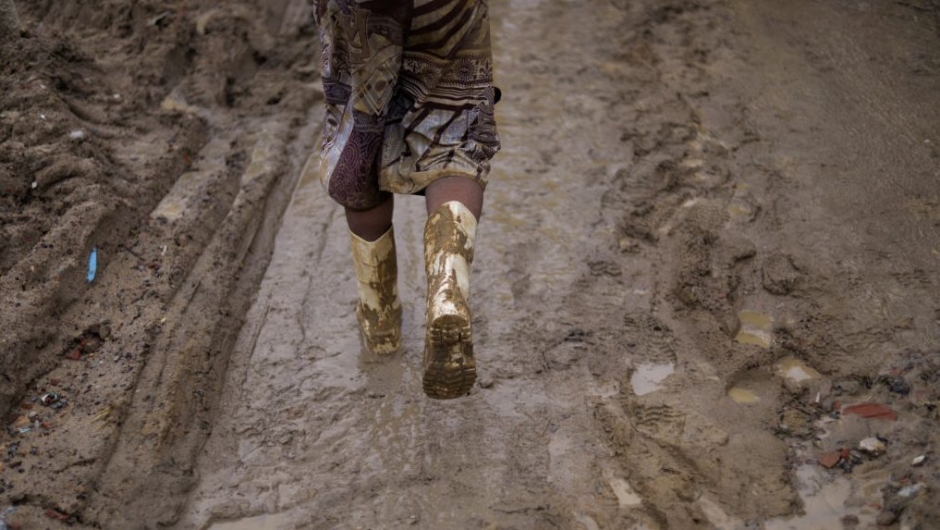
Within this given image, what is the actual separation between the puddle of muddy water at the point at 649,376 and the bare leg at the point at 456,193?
0.79 meters

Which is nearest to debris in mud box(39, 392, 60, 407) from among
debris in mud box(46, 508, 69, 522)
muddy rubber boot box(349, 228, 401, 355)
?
debris in mud box(46, 508, 69, 522)

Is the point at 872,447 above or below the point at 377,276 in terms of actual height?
below

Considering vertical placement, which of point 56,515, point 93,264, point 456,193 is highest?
point 456,193

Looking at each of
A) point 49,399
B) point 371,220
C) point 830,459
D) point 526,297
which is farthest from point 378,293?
point 830,459

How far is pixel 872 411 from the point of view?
7.89ft

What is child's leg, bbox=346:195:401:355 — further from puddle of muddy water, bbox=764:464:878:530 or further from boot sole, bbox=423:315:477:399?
puddle of muddy water, bbox=764:464:878:530

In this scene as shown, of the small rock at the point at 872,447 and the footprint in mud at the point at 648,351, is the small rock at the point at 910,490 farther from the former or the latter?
the footprint in mud at the point at 648,351

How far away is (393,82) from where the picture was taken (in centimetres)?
221

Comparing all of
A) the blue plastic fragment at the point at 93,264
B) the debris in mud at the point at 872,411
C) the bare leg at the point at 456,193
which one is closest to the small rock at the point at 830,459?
the debris in mud at the point at 872,411

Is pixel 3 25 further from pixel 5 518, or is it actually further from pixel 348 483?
pixel 348 483

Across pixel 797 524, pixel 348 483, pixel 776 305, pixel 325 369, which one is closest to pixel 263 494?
pixel 348 483

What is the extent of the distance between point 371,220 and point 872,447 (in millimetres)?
1493

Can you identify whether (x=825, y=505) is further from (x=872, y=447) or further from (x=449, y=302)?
(x=449, y=302)

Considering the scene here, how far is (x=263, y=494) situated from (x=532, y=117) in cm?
226
